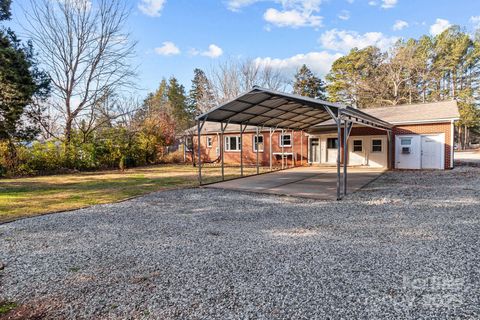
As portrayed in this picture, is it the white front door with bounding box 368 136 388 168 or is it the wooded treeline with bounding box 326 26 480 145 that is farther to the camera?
the wooded treeline with bounding box 326 26 480 145

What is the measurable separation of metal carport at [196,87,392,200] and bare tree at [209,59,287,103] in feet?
61.9

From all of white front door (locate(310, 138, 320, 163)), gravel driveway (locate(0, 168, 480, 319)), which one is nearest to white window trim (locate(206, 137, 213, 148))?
white front door (locate(310, 138, 320, 163))

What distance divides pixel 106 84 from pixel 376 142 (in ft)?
58.0

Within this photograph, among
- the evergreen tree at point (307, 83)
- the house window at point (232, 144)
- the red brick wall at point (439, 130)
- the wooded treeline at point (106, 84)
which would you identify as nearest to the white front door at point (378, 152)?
the red brick wall at point (439, 130)

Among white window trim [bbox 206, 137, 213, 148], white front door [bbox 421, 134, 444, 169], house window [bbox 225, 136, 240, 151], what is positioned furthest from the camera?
white window trim [bbox 206, 137, 213, 148]

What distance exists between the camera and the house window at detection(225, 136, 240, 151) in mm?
20781

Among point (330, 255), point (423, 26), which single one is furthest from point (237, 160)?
point (423, 26)

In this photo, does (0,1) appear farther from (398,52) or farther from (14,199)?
(398,52)

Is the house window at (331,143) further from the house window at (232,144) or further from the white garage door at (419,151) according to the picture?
the house window at (232,144)

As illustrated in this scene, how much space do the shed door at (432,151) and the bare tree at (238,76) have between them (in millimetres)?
20797

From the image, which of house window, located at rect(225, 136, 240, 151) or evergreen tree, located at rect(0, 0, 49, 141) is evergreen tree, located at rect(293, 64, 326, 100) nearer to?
house window, located at rect(225, 136, 240, 151)

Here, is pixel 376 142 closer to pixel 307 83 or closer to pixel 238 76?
pixel 238 76

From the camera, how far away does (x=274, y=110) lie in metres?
11.7

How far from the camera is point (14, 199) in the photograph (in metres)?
7.93
